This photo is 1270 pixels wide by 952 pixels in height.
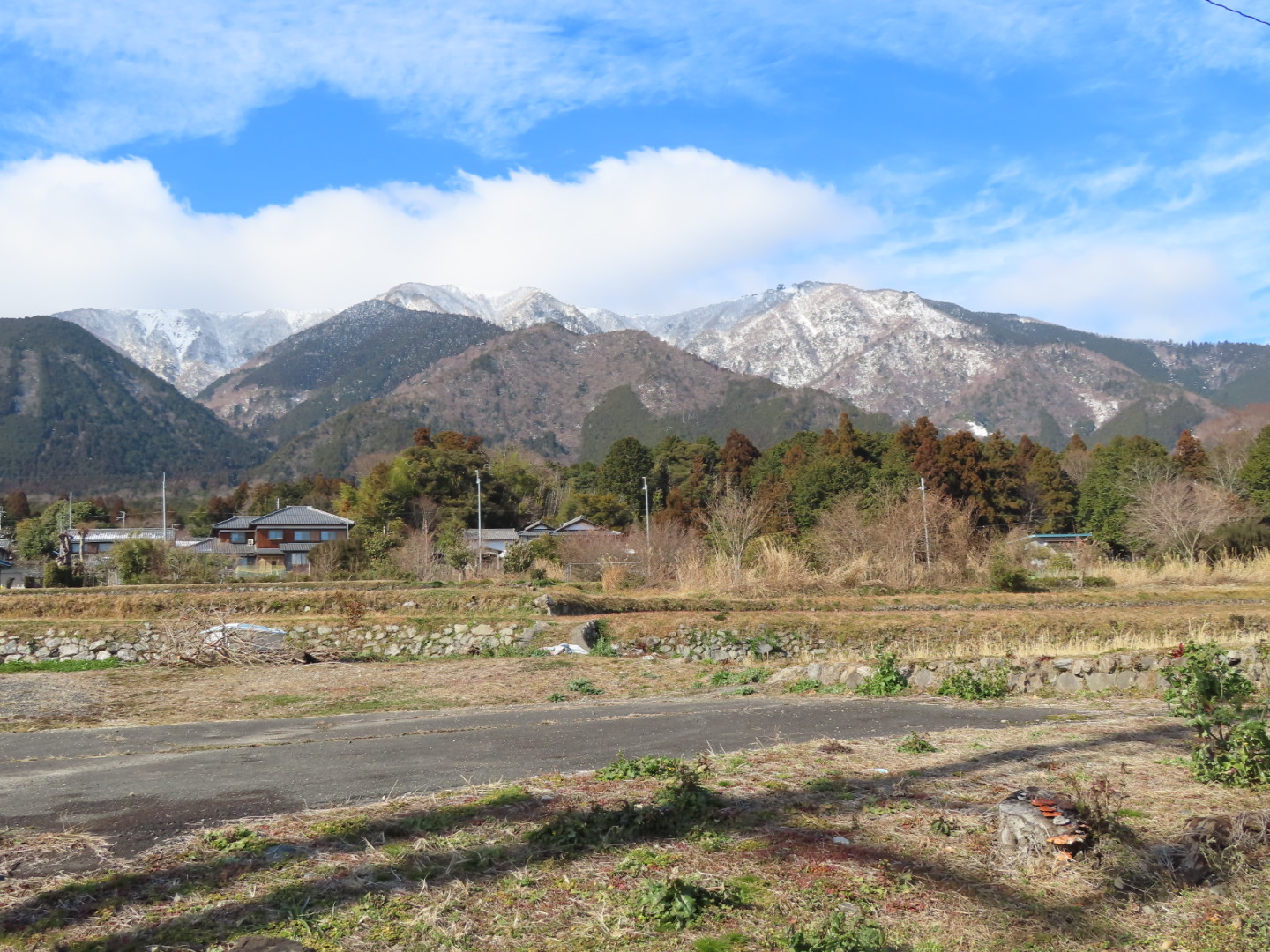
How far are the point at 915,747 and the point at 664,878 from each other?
11.0 feet

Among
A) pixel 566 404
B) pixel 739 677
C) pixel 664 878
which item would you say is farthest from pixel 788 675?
pixel 566 404

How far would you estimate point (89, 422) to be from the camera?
144 metres

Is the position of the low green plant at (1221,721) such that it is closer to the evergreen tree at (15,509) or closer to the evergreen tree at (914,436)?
the evergreen tree at (914,436)

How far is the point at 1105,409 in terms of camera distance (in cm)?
17288

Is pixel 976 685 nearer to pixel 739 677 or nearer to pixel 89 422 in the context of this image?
pixel 739 677

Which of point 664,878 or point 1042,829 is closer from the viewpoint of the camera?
point 664,878

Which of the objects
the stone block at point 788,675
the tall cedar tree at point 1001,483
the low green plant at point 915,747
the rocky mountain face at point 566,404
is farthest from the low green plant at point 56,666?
the rocky mountain face at point 566,404

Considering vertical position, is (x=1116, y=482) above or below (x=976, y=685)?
above

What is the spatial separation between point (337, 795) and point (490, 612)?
52.6 ft

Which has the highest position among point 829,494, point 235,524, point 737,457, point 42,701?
point 737,457

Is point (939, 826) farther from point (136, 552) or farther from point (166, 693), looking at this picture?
point (136, 552)

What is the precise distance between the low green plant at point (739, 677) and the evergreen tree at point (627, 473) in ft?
153

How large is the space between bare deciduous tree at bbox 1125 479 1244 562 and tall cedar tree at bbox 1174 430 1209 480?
7303mm

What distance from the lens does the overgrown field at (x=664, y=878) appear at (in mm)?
3684
